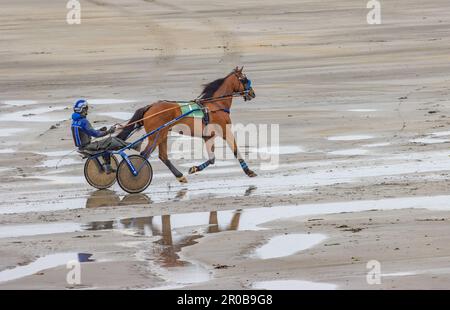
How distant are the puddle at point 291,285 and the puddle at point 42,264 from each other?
8.21ft

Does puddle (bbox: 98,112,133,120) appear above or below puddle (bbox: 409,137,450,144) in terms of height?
above

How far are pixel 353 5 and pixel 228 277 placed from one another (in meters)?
35.6

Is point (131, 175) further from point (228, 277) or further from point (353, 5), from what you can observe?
point (353, 5)

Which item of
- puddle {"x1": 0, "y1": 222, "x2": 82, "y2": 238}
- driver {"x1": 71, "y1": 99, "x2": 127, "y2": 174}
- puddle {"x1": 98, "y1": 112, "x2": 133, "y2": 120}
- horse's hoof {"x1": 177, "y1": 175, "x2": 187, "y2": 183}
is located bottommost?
puddle {"x1": 0, "y1": 222, "x2": 82, "y2": 238}

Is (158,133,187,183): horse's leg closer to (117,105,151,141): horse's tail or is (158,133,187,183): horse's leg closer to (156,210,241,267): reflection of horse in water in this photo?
(117,105,151,141): horse's tail

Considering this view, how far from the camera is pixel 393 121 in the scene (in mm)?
24781

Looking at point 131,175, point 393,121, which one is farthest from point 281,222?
point 393,121

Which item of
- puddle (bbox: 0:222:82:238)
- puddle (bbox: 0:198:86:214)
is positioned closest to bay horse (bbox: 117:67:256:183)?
puddle (bbox: 0:198:86:214)

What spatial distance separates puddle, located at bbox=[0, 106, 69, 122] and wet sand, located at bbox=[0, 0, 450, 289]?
0.16 feet

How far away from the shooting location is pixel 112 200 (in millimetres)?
18672

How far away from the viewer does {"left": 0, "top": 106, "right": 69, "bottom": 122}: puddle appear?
2738 centimetres

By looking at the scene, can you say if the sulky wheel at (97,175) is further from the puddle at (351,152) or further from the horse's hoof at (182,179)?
the puddle at (351,152)

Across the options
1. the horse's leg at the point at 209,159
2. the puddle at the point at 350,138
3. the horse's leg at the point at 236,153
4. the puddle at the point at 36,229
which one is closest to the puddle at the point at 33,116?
the puddle at the point at 350,138

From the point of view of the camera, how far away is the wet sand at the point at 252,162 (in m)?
13.7
